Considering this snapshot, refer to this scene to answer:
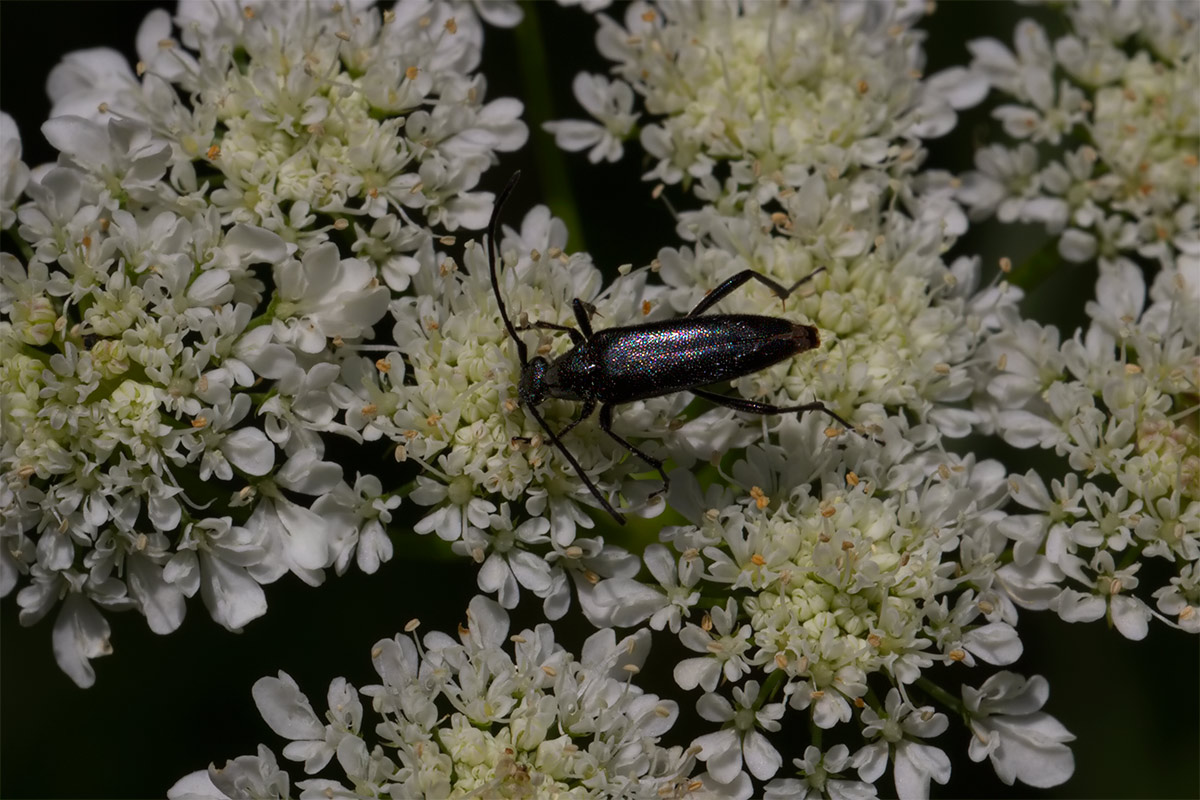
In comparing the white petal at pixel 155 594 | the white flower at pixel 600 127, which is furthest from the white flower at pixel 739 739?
the white flower at pixel 600 127

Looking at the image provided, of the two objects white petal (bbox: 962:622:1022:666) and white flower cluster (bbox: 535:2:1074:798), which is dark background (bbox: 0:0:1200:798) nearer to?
white flower cluster (bbox: 535:2:1074:798)

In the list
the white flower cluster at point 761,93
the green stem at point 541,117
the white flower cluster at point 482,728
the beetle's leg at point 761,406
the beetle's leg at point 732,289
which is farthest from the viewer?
the green stem at point 541,117

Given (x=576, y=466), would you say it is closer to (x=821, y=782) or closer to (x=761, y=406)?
(x=761, y=406)

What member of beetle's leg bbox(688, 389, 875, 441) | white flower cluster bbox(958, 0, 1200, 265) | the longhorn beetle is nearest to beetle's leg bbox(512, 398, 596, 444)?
the longhorn beetle

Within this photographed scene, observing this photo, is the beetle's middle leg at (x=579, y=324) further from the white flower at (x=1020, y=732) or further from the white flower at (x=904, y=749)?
the white flower at (x=1020, y=732)

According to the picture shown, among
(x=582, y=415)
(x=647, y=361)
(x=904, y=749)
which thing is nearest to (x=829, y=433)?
(x=647, y=361)

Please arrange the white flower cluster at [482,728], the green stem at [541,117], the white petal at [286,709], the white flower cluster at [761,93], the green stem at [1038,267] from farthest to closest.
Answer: the green stem at [1038,267]
the green stem at [541,117]
the white flower cluster at [761,93]
the white petal at [286,709]
the white flower cluster at [482,728]
